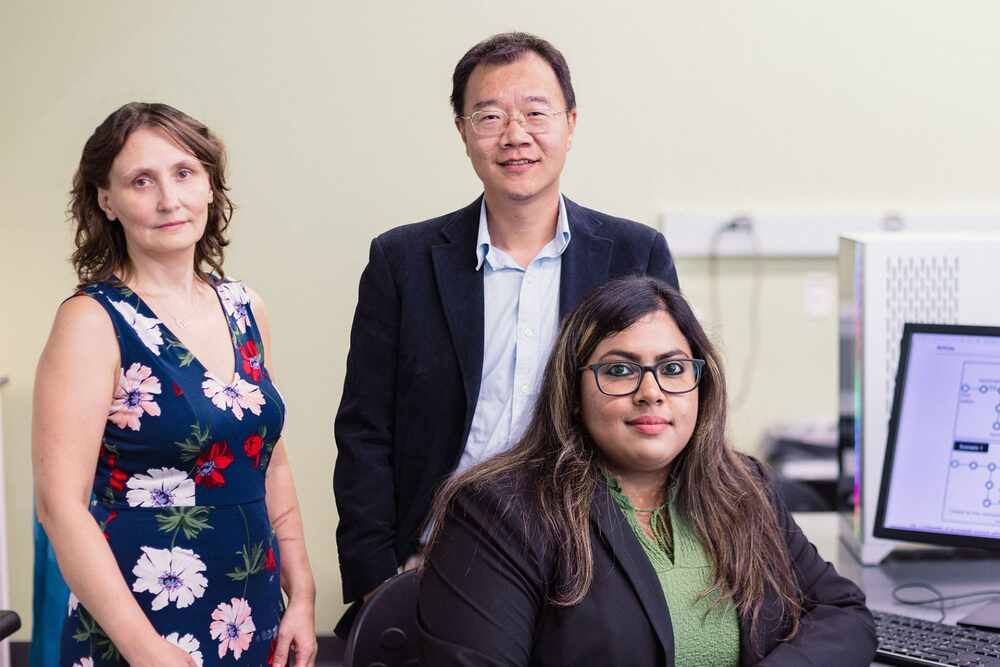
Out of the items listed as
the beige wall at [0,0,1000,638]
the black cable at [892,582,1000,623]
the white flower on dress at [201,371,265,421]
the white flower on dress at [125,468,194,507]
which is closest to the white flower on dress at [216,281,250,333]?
the white flower on dress at [201,371,265,421]

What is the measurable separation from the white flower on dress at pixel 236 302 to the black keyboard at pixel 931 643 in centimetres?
105

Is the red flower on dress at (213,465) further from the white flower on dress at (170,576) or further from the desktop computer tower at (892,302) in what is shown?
the desktop computer tower at (892,302)

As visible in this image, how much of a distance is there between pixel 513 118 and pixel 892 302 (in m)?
0.78

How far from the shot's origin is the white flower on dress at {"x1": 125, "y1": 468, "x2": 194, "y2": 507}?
1.53 m

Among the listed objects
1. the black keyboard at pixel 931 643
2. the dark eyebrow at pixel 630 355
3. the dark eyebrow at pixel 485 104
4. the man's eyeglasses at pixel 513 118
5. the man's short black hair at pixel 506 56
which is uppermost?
the man's short black hair at pixel 506 56

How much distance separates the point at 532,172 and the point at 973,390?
812 millimetres

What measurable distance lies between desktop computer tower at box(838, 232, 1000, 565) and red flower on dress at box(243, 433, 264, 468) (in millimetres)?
1104

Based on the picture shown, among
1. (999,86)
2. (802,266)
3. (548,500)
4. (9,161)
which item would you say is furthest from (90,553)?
(999,86)

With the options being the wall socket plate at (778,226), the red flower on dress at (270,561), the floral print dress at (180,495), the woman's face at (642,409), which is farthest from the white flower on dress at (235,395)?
the wall socket plate at (778,226)

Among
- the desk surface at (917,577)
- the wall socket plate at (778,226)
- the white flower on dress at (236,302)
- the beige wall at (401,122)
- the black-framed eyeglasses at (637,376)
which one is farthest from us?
the wall socket plate at (778,226)

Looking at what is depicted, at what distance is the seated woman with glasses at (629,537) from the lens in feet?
4.56

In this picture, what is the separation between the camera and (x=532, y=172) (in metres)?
1.86

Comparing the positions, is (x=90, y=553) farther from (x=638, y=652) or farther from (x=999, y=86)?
(x=999, y=86)

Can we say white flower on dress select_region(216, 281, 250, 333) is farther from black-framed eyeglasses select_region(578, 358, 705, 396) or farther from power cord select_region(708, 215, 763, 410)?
power cord select_region(708, 215, 763, 410)
